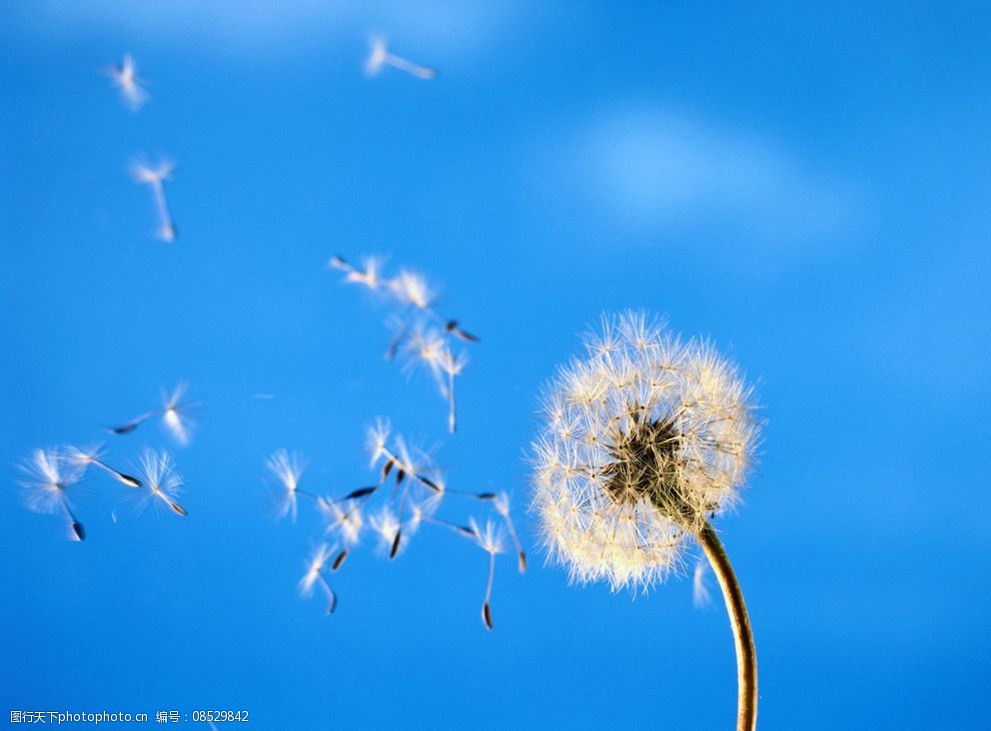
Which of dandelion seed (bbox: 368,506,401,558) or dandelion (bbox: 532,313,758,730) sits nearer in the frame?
dandelion seed (bbox: 368,506,401,558)

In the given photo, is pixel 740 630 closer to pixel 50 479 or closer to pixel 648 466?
pixel 648 466

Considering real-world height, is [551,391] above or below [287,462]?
above

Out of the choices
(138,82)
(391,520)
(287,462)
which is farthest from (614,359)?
(138,82)

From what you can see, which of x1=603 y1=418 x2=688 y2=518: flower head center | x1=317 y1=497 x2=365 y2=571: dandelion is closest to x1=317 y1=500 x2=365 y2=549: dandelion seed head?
x1=317 y1=497 x2=365 y2=571: dandelion

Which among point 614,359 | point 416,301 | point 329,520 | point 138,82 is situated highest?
point 138,82

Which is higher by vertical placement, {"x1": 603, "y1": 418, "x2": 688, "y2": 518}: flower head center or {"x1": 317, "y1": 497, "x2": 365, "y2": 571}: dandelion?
{"x1": 603, "y1": 418, "x2": 688, "y2": 518}: flower head center

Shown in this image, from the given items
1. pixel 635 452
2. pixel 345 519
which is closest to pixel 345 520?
pixel 345 519

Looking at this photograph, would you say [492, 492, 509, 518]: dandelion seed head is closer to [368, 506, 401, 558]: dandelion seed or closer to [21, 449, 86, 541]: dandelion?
[368, 506, 401, 558]: dandelion seed

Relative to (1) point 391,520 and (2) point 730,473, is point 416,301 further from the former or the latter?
(2) point 730,473
